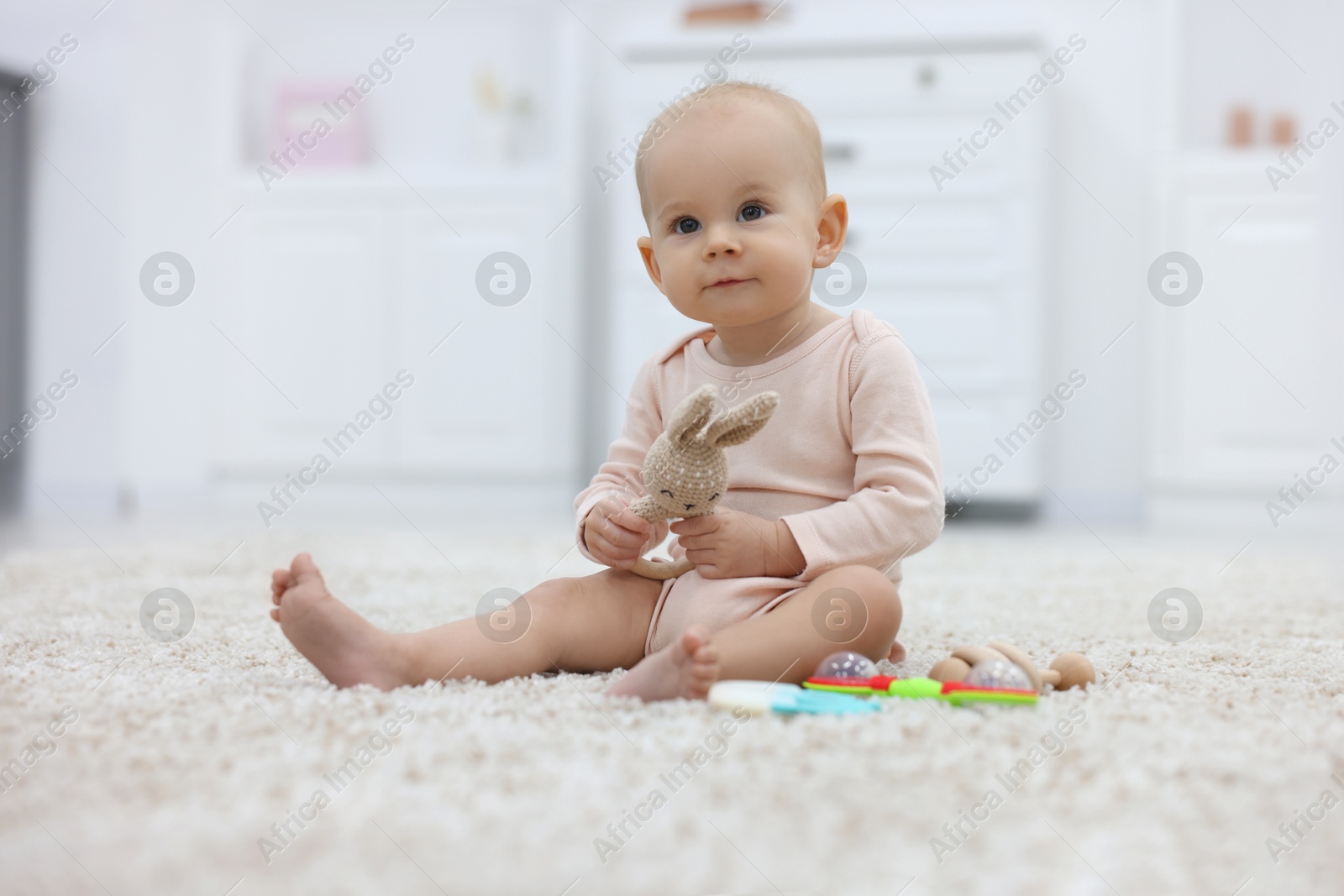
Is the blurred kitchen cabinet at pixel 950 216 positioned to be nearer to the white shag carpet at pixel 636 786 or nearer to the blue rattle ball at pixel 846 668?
the white shag carpet at pixel 636 786

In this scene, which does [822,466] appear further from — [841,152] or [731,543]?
[841,152]

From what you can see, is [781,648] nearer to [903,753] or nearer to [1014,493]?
[903,753]

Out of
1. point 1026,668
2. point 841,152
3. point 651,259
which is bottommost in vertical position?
point 1026,668

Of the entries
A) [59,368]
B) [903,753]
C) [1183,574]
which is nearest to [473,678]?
[903,753]

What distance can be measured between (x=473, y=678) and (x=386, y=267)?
2.21m

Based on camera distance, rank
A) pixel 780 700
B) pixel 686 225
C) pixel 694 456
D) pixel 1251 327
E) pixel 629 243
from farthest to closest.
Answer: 1. pixel 629 243
2. pixel 1251 327
3. pixel 686 225
4. pixel 694 456
5. pixel 780 700

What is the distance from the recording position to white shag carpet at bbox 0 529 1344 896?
0.46m

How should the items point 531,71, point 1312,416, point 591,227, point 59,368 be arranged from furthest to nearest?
point 59,368
point 531,71
point 591,227
point 1312,416

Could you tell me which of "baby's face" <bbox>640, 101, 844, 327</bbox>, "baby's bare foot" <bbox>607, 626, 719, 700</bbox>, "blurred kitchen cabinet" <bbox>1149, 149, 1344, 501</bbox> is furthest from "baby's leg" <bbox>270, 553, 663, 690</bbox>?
"blurred kitchen cabinet" <bbox>1149, 149, 1344, 501</bbox>

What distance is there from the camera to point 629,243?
2.69 m

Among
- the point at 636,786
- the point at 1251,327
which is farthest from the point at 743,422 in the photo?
the point at 1251,327

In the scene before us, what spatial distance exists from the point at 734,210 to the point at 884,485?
0.76 ft

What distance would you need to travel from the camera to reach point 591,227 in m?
3.02

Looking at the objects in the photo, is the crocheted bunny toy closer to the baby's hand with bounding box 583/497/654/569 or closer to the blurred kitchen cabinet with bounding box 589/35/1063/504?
the baby's hand with bounding box 583/497/654/569
